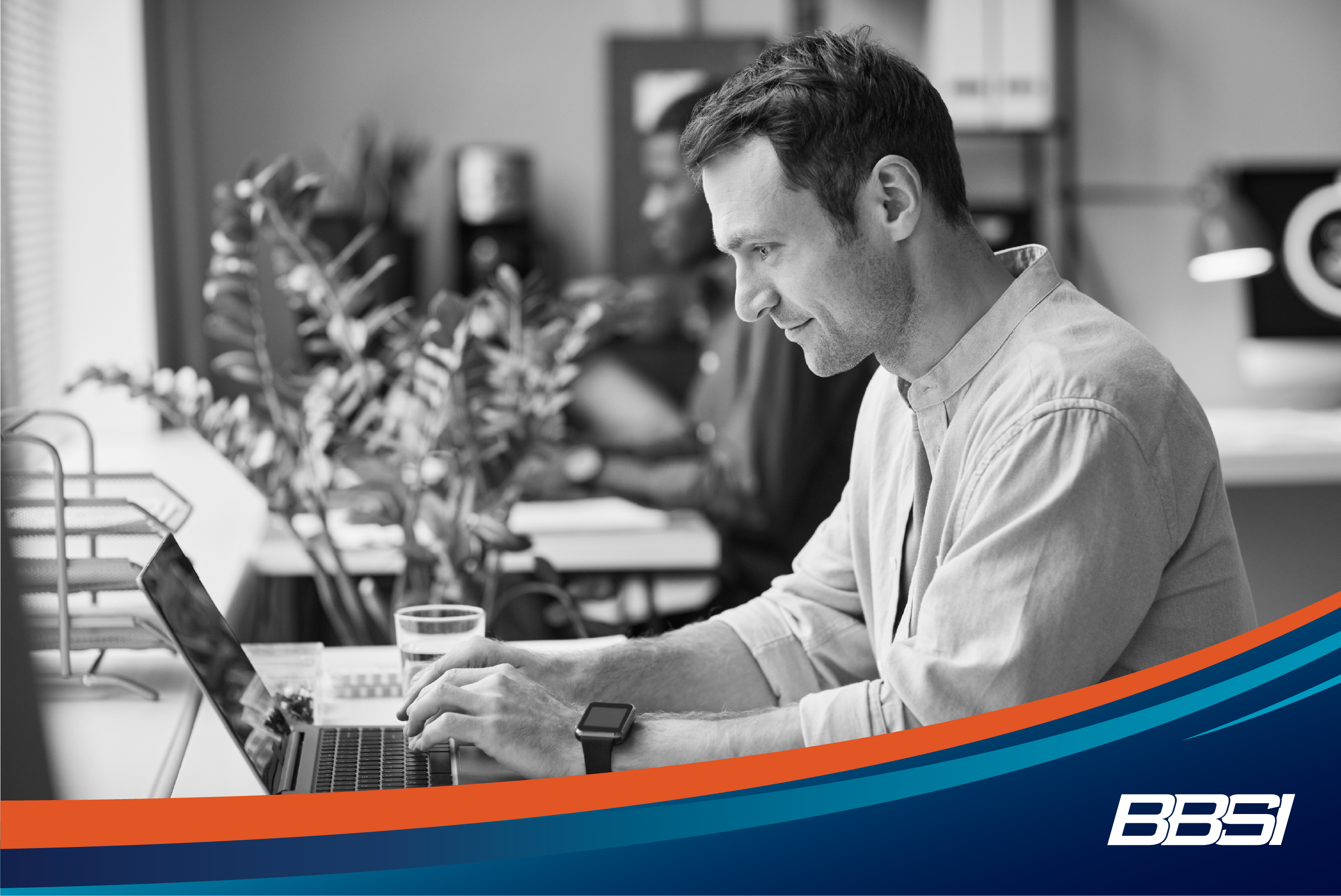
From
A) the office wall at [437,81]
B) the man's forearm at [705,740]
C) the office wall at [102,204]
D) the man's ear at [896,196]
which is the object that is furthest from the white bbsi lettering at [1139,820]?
the office wall at [437,81]

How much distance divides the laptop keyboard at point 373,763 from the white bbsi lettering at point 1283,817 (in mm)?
673

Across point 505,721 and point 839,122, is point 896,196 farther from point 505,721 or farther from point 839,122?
point 505,721

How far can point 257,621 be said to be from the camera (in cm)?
258

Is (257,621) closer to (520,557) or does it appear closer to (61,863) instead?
(520,557)

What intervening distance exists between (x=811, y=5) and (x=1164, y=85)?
3.96ft

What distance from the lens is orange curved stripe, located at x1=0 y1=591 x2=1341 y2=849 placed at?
36.2 inches

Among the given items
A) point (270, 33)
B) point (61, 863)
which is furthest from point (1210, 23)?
point (61, 863)

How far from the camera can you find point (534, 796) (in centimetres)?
98

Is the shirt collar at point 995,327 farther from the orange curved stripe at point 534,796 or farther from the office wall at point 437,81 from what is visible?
the office wall at point 437,81

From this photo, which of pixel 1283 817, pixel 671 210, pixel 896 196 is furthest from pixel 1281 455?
pixel 1283 817

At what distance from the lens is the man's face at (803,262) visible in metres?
1.22

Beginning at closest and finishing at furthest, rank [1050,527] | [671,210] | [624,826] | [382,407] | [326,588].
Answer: [624,826] → [1050,527] → [326,588] → [382,407] → [671,210]

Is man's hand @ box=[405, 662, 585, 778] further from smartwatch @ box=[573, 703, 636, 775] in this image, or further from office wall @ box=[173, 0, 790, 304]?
office wall @ box=[173, 0, 790, 304]

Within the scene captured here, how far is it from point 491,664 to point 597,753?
217 millimetres
